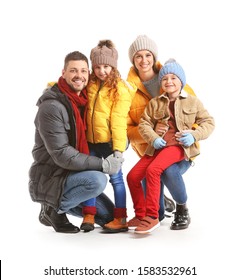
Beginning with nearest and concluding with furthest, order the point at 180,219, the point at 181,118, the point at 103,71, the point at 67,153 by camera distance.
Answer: the point at 67,153, the point at 103,71, the point at 181,118, the point at 180,219

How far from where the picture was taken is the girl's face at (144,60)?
520 cm

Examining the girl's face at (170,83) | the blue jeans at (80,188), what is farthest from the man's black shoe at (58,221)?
the girl's face at (170,83)

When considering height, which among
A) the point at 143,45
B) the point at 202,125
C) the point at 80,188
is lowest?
the point at 80,188

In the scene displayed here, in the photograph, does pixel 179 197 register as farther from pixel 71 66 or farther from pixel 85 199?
pixel 71 66

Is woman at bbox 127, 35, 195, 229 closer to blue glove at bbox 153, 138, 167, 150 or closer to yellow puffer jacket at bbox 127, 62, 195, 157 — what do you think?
yellow puffer jacket at bbox 127, 62, 195, 157

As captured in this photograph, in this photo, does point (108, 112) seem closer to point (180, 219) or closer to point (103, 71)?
point (103, 71)

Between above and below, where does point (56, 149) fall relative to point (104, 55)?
below

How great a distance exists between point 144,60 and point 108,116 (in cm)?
62

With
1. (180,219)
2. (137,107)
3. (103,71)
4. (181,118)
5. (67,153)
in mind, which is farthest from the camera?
(137,107)

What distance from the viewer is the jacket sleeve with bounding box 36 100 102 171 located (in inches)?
190

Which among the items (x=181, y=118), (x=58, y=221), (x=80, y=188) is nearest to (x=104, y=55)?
(x=181, y=118)

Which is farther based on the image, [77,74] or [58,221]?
[58,221]

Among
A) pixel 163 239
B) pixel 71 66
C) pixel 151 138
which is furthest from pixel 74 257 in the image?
pixel 71 66

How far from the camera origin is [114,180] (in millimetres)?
5016
